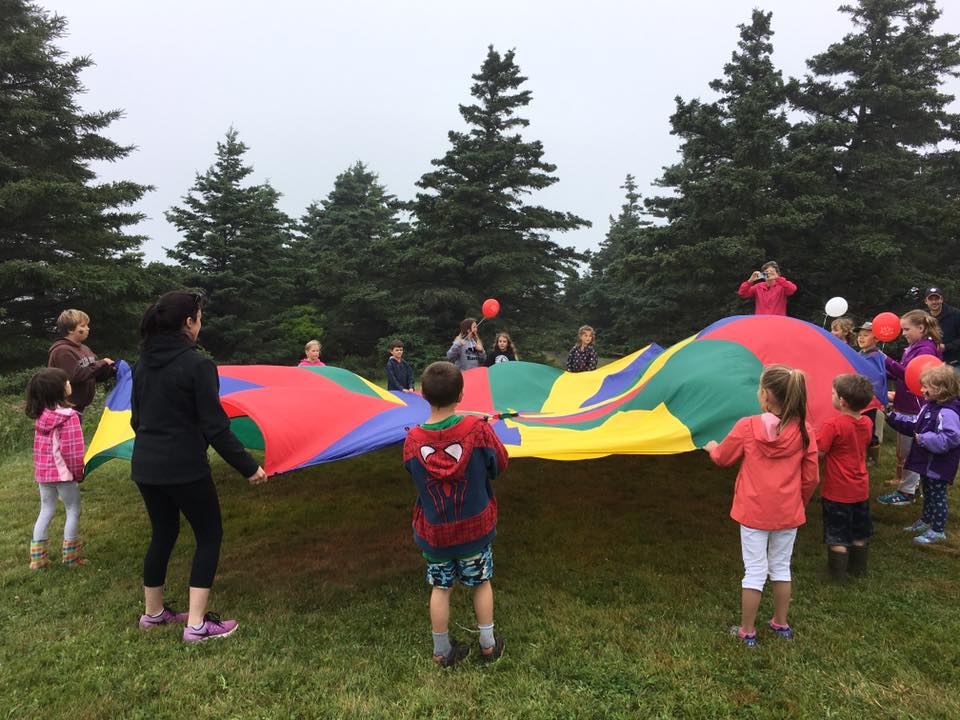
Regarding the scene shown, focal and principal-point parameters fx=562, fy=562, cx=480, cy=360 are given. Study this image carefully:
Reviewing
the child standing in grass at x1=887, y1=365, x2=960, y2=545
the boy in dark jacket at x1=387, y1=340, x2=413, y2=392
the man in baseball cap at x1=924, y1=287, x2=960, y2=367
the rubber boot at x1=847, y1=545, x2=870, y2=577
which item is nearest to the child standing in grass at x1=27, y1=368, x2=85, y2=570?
the boy in dark jacket at x1=387, y1=340, x2=413, y2=392

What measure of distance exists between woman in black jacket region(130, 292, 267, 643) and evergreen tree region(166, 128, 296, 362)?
13644 millimetres

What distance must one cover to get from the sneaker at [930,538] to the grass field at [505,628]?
0.19 feet

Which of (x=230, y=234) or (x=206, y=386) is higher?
(x=230, y=234)

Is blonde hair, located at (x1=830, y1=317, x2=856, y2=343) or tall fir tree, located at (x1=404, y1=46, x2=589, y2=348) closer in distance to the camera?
blonde hair, located at (x1=830, y1=317, x2=856, y2=343)

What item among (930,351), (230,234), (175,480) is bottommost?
(175,480)

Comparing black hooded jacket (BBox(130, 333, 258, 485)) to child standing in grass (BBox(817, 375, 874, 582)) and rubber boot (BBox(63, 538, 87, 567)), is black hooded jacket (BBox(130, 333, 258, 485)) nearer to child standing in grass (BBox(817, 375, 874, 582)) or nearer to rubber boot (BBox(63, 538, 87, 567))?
rubber boot (BBox(63, 538, 87, 567))

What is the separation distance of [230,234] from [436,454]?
1606 cm

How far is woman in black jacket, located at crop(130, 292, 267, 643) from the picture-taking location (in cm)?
218

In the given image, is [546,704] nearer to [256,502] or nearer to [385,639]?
[385,639]

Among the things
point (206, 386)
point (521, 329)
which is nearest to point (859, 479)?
point (206, 386)

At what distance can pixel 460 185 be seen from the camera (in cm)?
1516

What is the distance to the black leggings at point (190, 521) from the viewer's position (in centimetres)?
226

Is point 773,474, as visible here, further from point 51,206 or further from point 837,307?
point 51,206

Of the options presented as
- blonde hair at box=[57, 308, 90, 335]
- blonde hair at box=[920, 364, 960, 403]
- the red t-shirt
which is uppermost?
blonde hair at box=[57, 308, 90, 335]
